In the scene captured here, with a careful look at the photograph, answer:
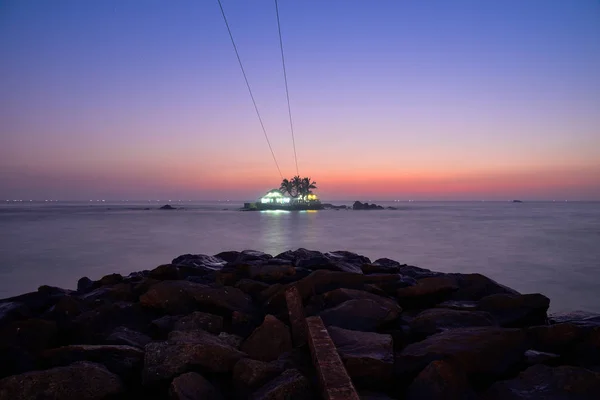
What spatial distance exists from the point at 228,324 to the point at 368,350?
6.95 feet

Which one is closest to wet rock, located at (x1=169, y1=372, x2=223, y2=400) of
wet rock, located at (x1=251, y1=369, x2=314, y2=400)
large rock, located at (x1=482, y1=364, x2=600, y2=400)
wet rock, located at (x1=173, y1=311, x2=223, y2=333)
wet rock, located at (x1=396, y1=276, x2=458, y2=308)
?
wet rock, located at (x1=251, y1=369, x2=314, y2=400)

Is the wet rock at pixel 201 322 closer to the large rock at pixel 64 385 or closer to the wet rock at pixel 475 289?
the large rock at pixel 64 385

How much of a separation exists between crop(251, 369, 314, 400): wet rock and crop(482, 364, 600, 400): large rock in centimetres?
161

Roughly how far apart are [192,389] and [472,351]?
8.63ft

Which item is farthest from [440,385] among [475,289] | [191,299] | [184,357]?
[475,289]

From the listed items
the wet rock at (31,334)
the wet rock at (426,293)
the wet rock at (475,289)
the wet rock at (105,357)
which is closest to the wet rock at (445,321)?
the wet rock at (426,293)

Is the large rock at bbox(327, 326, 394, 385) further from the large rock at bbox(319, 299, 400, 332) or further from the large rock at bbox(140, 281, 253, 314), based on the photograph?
the large rock at bbox(140, 281, 253, 314)

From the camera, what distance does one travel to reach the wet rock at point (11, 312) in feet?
16.5

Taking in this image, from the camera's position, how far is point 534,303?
550cm

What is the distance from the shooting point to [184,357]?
11.7ft

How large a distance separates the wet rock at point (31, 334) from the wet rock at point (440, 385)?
3.89m

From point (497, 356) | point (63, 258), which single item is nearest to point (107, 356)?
point (497, 356)

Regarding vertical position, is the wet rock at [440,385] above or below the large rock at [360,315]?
below

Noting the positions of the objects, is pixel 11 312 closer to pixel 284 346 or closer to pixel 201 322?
pixel 201 322
